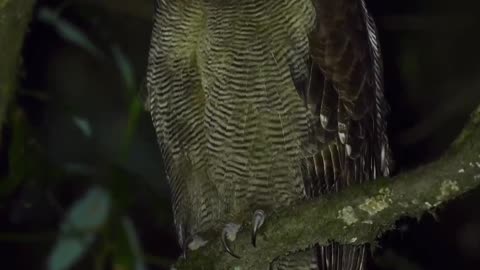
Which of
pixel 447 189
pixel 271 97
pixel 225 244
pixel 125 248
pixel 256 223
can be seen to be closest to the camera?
pixel 447 189

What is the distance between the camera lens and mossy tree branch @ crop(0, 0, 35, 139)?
145 inches

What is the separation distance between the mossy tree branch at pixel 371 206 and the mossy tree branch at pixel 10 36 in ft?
2.59

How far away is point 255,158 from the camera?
4129 millimetres

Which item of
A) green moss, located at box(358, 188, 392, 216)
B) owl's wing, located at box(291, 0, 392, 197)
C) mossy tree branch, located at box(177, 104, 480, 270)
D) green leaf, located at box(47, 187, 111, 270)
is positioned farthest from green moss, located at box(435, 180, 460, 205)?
green leaf, located at box(47, 187, 111, 270)

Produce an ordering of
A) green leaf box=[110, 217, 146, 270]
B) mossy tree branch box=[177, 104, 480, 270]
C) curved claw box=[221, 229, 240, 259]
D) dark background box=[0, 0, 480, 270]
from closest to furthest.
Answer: mossy tree branch box=[177, 104, 480, 270], curved claw box=[221, 229, 240, 259], green leaf box=[110, 217, 146, 270], dark background box=[0, 0, 480, 270]

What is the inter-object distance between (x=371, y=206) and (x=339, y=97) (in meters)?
0.80

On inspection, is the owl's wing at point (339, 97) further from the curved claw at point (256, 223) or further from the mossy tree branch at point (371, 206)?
the mossy tree branch at point (371, 206)

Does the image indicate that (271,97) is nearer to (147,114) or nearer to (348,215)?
(348,215)

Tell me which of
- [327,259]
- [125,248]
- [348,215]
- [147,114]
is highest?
[348,215]

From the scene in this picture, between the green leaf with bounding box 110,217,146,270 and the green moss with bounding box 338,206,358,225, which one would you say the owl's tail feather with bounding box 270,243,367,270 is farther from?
the green leaf with bounding box 110,217,146,270

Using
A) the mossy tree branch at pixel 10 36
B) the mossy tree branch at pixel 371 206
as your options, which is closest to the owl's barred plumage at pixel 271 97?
the mossy tree branch at pixel 371 206

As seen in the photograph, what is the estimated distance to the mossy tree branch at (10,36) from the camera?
3691 millimetres

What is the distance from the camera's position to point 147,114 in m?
6.06

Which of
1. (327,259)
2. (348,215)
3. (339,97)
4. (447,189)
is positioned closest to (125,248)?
(327,259)
